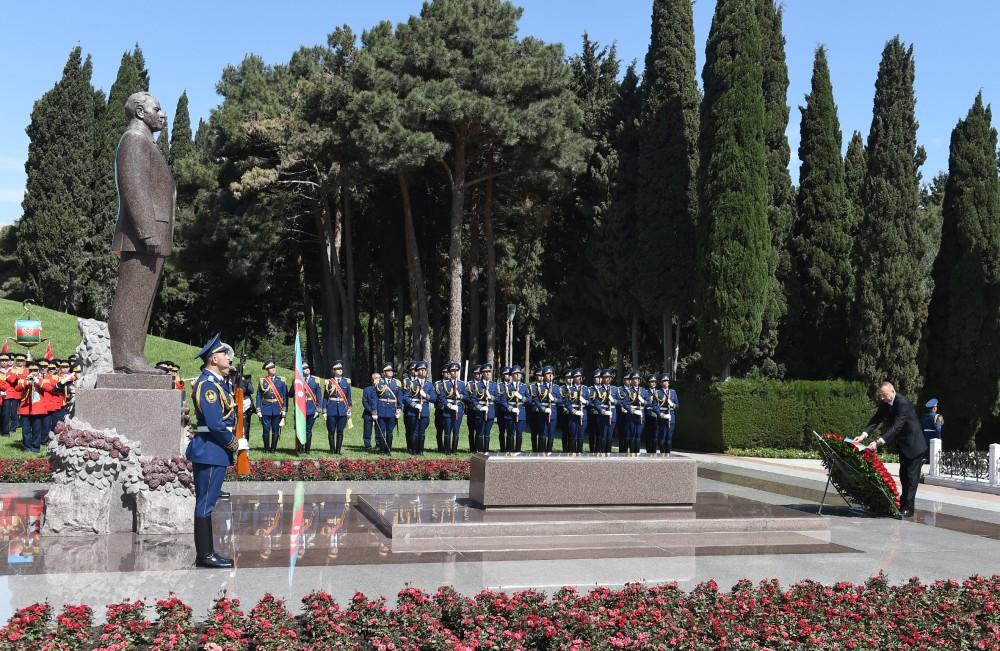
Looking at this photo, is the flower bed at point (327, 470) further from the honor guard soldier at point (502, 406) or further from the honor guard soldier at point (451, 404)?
the honor guard soldier at point (502, 406)

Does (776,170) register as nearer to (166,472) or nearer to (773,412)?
(773,412)

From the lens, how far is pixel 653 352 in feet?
A: 113

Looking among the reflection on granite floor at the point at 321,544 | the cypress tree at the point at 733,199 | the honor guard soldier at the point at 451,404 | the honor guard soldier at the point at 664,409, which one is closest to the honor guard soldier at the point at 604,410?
the honor guard soldier at the point at 664,409

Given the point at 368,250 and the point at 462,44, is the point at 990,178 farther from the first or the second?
the point at 368,250

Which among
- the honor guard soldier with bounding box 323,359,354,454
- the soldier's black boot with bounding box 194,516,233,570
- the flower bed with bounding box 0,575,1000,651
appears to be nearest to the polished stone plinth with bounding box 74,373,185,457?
the soldier's black boot with bounding box 194,516,233,570

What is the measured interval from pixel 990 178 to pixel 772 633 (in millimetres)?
24502

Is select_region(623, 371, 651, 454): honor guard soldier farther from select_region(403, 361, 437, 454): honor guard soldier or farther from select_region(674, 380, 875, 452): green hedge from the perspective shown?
select_region(674, 380, 875, 452): green hedge

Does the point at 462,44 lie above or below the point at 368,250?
above

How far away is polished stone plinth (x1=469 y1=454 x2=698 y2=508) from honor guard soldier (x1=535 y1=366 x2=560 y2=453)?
745cm

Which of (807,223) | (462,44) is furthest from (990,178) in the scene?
(462,44)

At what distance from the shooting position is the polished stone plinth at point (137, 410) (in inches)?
331

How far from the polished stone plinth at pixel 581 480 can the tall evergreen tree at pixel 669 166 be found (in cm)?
1698

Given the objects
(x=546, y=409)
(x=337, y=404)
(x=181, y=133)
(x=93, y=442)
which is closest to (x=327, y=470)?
(x=337, y=404)

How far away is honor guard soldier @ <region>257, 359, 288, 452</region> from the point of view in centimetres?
1583
